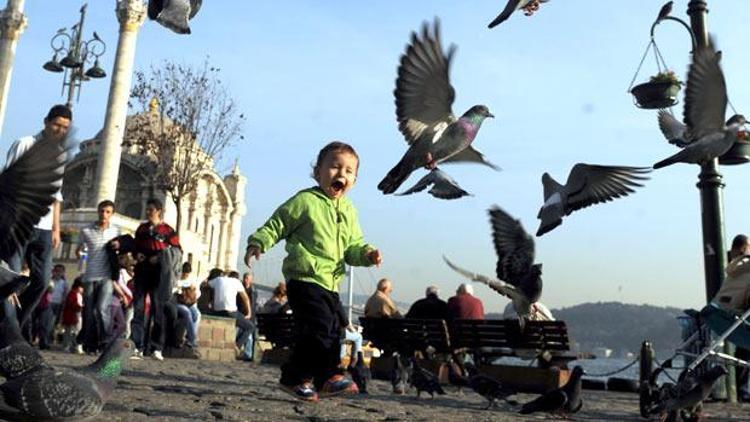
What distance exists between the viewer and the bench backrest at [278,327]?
10.8 meters

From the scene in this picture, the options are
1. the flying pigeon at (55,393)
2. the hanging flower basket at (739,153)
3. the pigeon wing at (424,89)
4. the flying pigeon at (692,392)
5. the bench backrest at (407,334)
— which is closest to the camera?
the flying pigeon at (55,393)

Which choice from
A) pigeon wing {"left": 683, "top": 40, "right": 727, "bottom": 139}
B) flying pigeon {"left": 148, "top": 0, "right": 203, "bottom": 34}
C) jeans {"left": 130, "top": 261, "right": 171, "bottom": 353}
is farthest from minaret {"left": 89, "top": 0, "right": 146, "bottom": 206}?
pigeon wing {"left": 683, "top": 40, "right": 727, "bottom": 139}

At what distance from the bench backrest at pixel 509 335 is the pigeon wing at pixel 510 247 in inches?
40.5

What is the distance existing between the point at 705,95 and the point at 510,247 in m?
2.35

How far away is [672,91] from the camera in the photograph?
8336 mm

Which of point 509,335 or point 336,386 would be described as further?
point 509,335

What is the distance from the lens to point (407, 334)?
8953mm

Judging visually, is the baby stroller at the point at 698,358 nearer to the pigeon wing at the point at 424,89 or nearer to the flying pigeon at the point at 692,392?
the flying pigeon at the point at 692,392

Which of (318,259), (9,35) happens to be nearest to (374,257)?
(318,259)

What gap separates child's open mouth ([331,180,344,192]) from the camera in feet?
16.8

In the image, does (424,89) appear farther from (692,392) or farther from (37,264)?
(37,264)

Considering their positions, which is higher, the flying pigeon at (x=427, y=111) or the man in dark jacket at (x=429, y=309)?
the flying pigeon at (x=427, y=111)

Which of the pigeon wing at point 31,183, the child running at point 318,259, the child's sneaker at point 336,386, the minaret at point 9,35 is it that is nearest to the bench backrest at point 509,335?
the child running at point 318,259

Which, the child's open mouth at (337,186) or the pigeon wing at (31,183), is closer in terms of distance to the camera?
the pigeon wing at (31,183)
